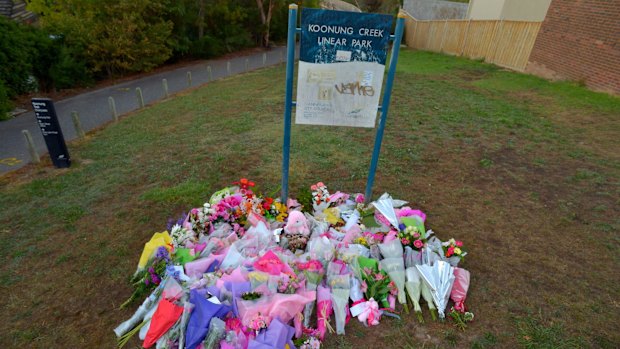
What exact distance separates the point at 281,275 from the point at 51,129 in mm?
5119

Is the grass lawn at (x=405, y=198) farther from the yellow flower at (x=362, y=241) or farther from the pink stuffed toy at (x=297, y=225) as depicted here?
the pink stuffed toy at (x=297, y=225)

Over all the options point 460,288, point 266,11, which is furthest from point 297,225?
point 266,11

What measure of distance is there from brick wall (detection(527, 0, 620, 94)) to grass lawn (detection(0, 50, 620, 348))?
0.75 metres

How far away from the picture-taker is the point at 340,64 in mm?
3396

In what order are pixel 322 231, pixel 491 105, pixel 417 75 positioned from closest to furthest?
pixel 322 231, pixel 491 105, pixel 417 75

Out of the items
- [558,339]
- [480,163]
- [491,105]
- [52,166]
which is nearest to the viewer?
[558,339]

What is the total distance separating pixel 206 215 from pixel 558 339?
3.38 m

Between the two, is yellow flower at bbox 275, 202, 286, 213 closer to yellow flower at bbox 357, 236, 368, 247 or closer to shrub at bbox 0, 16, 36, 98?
yellow flower at bbox 357, 236, 368, 247

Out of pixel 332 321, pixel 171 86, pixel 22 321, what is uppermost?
pixel 332 321

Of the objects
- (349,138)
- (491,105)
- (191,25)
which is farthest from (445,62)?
(191,25)

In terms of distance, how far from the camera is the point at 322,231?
3.60 metres

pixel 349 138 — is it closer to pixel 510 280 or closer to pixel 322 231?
pixel 322 231

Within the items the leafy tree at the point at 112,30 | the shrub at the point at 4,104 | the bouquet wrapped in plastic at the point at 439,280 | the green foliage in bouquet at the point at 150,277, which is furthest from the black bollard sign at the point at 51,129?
the leafy tree at the point at 112,30

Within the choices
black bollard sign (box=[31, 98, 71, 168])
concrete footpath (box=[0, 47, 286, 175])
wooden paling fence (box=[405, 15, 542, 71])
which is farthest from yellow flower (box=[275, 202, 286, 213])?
wooden paling fence (box=[405, 15, 542, 71])
